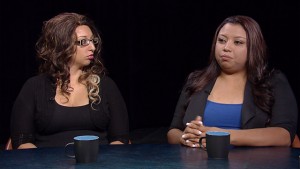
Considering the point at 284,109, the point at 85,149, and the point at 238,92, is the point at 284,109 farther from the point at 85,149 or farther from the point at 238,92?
the point at 85,149

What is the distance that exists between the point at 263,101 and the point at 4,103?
2.96 m

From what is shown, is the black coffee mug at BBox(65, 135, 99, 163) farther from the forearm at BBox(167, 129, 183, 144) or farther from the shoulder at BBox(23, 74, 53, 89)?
the shoulder at BBox(23, 74, 53, 89)

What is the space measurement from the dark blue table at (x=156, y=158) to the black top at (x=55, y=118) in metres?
0.54

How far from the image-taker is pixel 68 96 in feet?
8.61

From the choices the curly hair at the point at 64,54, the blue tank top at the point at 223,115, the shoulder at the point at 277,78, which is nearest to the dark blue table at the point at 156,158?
the blue tank top at the point at 223,115

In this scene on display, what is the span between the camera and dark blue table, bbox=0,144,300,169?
1.75 m

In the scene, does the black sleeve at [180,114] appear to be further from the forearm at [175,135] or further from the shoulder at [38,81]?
the shoulder at [38,81]

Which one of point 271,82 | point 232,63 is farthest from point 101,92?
point 271,82

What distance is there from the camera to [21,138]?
2.51 meters

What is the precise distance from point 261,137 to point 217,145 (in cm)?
40

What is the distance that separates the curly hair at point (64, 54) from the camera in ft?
8.69

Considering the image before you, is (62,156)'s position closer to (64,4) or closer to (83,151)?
(83,151)

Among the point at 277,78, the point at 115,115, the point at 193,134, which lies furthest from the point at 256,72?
the point at 115,115

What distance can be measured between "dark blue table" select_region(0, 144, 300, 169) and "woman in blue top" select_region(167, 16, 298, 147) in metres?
0.36
